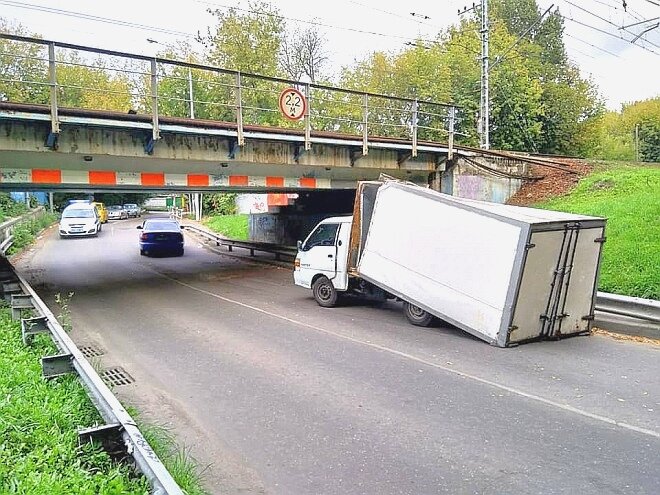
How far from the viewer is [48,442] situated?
4.14 m

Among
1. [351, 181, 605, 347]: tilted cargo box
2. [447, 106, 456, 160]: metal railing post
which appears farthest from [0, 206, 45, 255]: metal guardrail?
[351, 181, 605, 347]: tilted cargo box

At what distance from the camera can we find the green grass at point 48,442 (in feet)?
11.5

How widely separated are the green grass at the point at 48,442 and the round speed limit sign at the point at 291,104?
1071 cm

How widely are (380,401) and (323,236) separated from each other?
6315mm

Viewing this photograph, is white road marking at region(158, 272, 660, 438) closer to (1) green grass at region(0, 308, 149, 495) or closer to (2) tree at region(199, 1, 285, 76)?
(1) green grass at region(0, 308, 149, 495)

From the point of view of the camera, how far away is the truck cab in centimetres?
1138

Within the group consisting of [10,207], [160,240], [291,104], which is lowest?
[10,207]

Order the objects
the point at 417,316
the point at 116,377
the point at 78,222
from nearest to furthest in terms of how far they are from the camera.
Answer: the point at 116,377
the point at 417,316
the point at 78,222

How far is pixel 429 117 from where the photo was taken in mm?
34781

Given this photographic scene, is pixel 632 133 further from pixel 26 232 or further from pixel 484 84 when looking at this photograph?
pixel 26 232

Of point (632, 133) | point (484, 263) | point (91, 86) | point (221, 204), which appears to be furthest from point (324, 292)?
point (632, 133)

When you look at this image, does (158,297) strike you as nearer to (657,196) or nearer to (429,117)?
(657,196)

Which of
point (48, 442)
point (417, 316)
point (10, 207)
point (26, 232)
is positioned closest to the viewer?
point (48, 442)

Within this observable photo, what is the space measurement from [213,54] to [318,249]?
1163 inches
